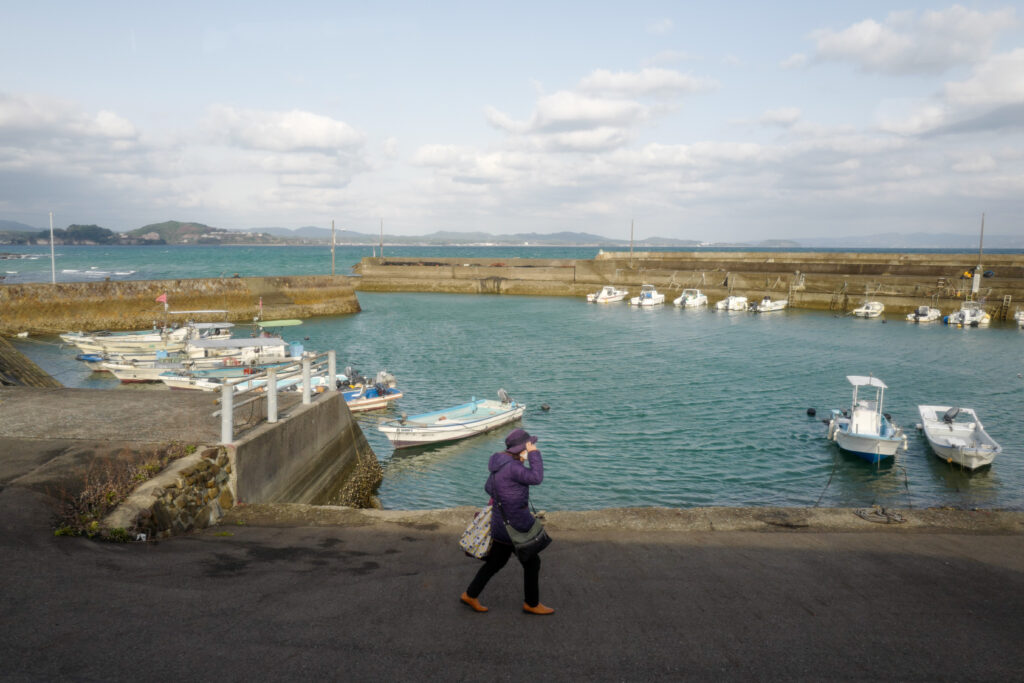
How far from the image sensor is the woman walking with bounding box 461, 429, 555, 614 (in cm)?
588

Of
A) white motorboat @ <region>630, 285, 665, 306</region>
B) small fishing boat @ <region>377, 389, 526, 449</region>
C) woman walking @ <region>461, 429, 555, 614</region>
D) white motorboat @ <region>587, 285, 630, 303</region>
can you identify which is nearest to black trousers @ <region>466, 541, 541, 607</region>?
woman walking @ <region>461, 429, 555, 614</region>

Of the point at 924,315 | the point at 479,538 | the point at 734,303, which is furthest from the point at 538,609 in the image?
the point at 734,303

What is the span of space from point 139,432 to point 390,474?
30.1ft

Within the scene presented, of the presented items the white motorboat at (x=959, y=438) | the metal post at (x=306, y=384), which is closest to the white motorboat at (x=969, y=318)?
the white motorboat at (x=959, y=438)

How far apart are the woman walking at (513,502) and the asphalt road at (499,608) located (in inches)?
10.5

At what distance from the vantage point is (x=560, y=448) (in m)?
20.8

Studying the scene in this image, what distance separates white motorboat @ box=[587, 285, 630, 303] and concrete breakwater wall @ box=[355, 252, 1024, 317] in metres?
3.48

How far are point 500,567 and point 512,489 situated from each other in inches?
31.6

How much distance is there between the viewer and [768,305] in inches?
2608

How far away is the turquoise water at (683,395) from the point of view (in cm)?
1773

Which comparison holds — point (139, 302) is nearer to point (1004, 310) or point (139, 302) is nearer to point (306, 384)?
point (306, 384)

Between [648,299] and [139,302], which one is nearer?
[139,302]

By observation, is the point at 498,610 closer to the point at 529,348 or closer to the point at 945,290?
the point at 529,348

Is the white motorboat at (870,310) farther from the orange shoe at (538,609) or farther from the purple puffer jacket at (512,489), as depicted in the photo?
the purple puffer jacket at (512,489)
